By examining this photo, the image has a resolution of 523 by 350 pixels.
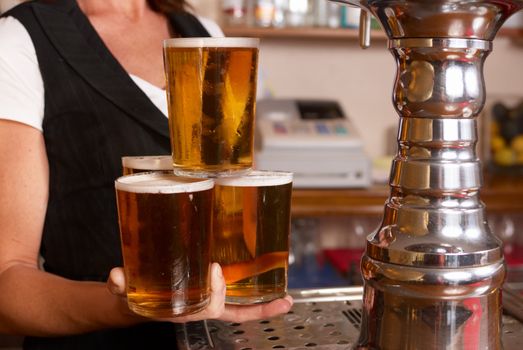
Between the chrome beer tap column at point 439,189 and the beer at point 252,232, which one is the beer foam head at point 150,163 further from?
the chrome beer tap column at point 439,189

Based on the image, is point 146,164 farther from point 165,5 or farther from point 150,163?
→ point 165,5

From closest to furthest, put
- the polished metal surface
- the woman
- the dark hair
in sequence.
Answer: the polished metal surface → the woman → the dark hair

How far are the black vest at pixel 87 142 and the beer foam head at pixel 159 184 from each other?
19.7 inches

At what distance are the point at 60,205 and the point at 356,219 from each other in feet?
6.64

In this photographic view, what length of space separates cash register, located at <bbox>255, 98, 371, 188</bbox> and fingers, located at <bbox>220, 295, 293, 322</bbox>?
1710 mm

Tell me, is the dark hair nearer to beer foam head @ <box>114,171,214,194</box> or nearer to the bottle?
beer foam head @ <box>114,171,214,194</box>

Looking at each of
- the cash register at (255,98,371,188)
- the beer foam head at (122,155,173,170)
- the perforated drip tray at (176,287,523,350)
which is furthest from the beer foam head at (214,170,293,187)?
the cash register at (255,98,371,188)

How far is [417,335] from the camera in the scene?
0.79 metres

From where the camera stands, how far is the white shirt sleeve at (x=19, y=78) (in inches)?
49.2

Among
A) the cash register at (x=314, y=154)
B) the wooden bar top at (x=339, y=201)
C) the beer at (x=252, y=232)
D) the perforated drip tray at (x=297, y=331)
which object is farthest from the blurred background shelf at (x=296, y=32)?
the beer at (x=252, y=232)

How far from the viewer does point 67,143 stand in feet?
4.35


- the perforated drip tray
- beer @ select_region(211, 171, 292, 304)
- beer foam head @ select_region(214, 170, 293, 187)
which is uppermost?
beer foam head @ select_region(214, 170, 293, 187)

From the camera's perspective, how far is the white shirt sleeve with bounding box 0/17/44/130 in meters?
1.25

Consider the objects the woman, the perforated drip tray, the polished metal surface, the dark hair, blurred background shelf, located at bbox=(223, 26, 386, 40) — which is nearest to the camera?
the polished metal surface
